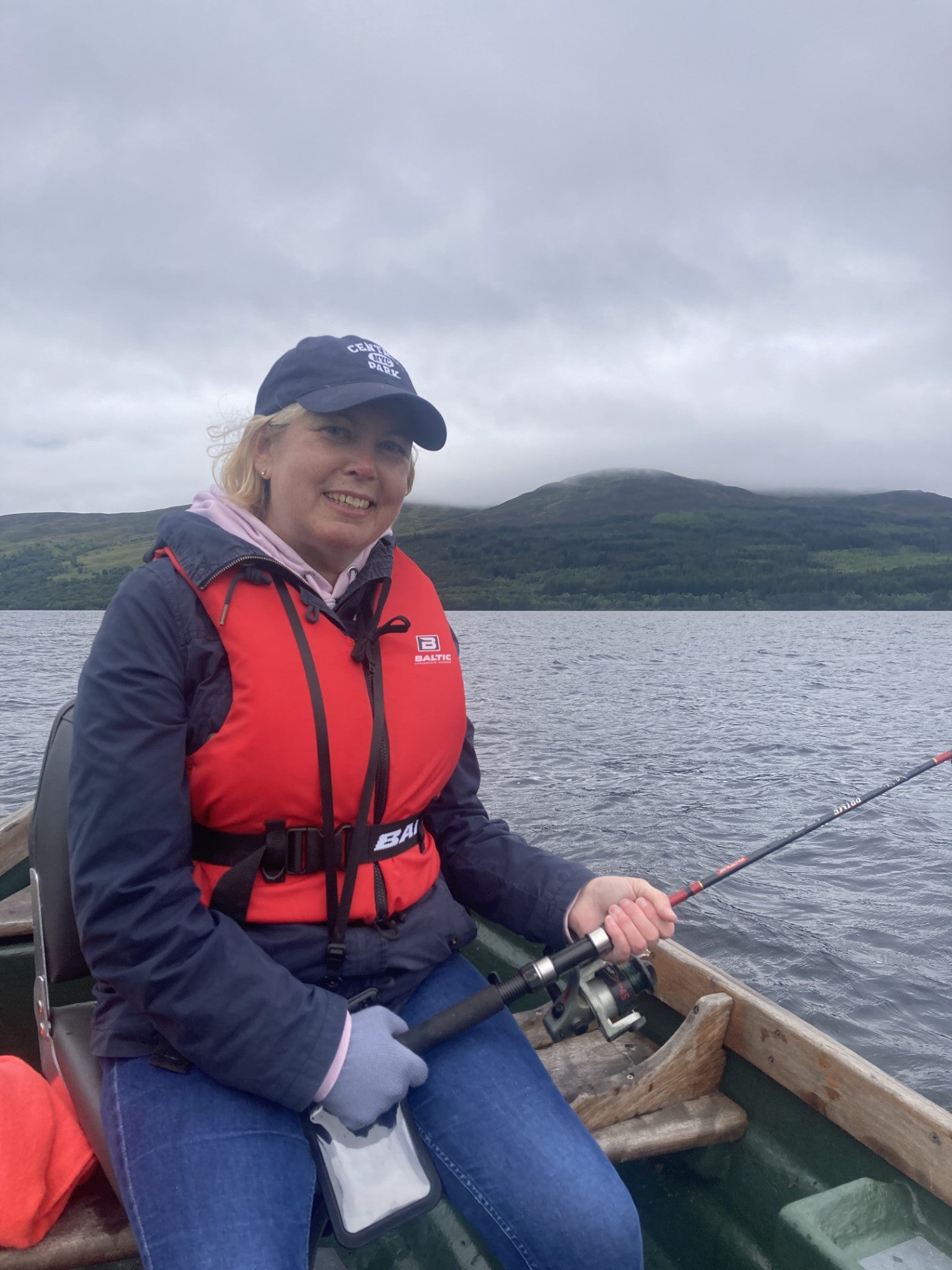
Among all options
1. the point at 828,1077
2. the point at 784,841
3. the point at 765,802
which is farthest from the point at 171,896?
the point at 765,802

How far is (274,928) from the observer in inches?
99.9

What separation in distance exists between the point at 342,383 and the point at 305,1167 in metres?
2.20

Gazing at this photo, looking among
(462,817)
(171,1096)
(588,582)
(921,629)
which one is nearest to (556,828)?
(462,817)

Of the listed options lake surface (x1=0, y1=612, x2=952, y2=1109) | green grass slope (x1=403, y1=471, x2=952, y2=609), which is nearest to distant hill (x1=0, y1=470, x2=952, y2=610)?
green grass slope (x1=403, y1=471, x2=952, y2=609)

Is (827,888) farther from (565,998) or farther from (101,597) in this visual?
(101,597)

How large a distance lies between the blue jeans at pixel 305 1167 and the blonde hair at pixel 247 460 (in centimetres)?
168

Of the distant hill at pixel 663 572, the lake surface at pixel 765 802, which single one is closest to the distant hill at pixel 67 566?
the distant hill at pixel 663 572

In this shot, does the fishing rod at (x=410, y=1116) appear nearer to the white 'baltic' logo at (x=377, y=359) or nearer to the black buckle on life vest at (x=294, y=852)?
the black buckle on life vest at (x=294, y=852)

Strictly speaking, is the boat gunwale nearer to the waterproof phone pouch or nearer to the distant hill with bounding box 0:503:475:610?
the waterproof phone pouch

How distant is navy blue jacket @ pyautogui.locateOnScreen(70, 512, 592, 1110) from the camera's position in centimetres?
224

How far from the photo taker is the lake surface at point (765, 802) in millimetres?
9773

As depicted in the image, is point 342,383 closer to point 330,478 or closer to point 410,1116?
point 330,478

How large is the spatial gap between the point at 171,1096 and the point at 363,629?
4.69 ft

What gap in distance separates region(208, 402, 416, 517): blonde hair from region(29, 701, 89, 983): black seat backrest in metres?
0.84
